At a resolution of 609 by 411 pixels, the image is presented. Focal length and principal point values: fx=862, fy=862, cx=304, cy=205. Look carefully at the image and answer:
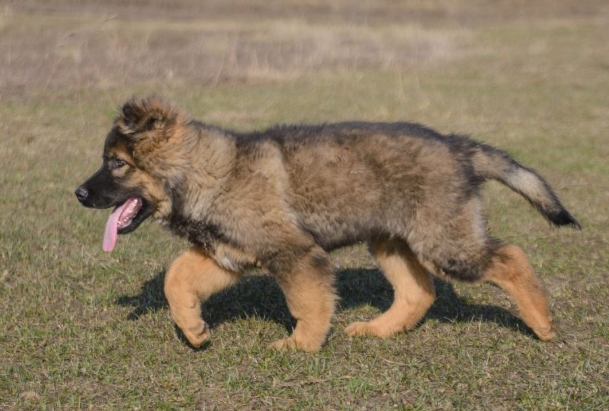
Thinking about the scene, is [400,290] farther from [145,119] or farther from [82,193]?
[82,193]

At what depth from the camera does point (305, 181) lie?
5609 millimetres

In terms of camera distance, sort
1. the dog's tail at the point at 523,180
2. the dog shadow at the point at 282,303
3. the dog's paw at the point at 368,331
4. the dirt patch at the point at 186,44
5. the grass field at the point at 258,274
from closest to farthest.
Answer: the grass field at the point at 258,274 < the dog's tail at the point at 523,180 < the dog's paw at the point at 368,331 < the dog shadow at the point at 282,303 < the dirt patch at the point at 186,44

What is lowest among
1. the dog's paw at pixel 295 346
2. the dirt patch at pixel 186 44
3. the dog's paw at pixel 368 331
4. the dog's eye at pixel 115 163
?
the dirt patch at pixel 186 44

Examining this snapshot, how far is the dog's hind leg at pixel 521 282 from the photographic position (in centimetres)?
560

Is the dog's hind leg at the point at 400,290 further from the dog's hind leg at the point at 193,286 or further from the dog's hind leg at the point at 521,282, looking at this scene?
the dog's hind leg at the point at 193,286

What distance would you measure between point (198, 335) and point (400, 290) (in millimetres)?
1547

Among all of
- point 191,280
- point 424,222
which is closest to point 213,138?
point 191,280

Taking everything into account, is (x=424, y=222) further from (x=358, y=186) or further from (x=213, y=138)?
(x=213, y=138)

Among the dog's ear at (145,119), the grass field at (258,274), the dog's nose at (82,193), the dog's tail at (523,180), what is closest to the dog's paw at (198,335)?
the grass field at (258,274)

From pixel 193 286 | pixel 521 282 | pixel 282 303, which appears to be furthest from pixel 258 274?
pixel 521 282

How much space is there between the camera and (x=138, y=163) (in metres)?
5.45

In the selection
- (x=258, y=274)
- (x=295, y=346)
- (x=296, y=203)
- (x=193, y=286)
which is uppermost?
(x=296, y=203)

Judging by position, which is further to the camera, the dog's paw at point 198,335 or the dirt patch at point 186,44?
the dirt patch at point 186,44

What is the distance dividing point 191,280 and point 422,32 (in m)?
22.1
